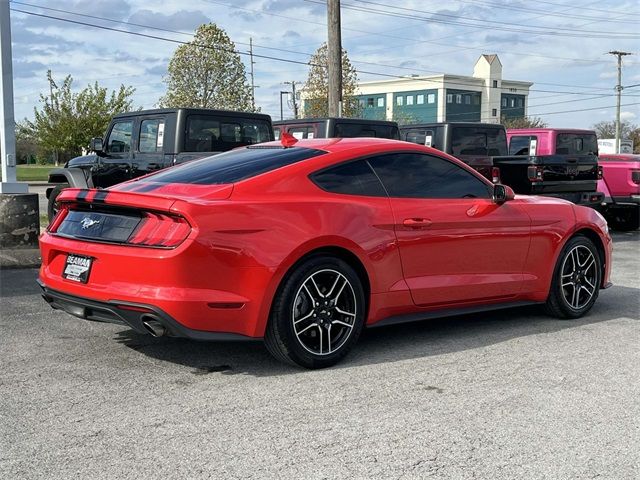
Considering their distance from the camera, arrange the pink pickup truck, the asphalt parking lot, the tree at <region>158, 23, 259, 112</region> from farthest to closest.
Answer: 1. the tree at <region>158, 23, 259, 112</region>
2. the pink pickup truck
3. the asphalt parking lot

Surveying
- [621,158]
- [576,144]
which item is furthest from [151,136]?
[621,158]

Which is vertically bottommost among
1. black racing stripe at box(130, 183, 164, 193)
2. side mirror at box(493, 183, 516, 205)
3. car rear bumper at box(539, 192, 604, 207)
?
car rear bumper at box(539, 192, 604, 207)

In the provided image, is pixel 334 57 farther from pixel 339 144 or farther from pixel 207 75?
pixel 207 75

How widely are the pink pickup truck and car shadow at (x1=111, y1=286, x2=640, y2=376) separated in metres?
8.07

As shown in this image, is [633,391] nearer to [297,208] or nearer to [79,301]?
[297,208]

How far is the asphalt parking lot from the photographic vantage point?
3.26 m

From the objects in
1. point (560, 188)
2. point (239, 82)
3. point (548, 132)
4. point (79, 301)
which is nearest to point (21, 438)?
point (79, 301)

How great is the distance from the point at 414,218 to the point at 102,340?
7.98ft

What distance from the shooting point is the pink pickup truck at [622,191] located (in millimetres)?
14172

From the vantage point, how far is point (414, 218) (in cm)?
514

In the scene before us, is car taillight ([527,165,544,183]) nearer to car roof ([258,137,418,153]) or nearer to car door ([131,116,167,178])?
car door ([131,116,167,178])

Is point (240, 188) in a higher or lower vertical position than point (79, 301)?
higher

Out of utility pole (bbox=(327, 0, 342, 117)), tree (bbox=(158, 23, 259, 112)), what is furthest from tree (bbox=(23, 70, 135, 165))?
utility pole (bbox=(327, 0, 342, 117))

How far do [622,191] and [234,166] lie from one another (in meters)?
11.4
